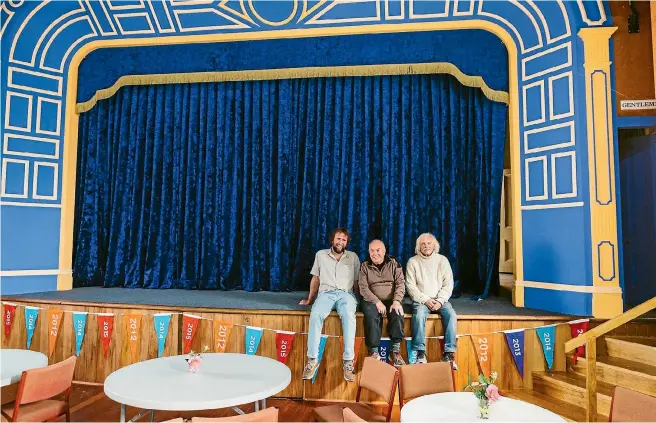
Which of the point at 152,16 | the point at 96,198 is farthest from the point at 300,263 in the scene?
the point at 152,16

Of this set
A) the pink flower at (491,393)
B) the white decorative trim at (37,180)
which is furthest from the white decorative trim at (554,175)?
the white decorative trim at (37,180)

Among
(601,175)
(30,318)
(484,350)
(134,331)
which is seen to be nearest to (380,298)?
(484,350)

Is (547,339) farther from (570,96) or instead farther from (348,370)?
(570,96)

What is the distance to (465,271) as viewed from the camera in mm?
5316

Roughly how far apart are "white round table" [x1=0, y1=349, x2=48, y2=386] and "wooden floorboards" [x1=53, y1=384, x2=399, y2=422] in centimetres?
76

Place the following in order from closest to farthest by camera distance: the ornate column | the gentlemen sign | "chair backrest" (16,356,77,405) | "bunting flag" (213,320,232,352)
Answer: "chair backrest" (16,356,77,405) → "bunting flag" (213,320,232,352) → the ornate column → the gentlemen sign

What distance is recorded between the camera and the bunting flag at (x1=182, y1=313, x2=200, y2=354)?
4102 mm

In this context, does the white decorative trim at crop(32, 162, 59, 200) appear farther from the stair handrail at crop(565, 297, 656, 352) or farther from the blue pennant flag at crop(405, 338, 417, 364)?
the stair handrail at crop(565, 297, 656, 352)

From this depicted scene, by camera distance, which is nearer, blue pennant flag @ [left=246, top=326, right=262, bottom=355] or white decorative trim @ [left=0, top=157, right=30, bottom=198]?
blue pennant flag @ [left=246, top=326, right=262, bottom=355]

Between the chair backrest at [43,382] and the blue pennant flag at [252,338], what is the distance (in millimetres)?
1507

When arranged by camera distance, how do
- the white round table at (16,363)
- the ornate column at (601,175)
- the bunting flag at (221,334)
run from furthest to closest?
the ornate column at (601,175) < the bunting flag at (221,334) < the white round table at (16,363)

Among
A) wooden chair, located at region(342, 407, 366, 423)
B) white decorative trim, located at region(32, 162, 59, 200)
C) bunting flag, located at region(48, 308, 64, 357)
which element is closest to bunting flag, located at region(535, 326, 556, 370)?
wooden chair, located at region(342, 407, 366, 423)

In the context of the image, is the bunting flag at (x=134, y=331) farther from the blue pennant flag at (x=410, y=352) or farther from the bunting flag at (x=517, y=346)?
the bunting flag at (x=517, y=346)

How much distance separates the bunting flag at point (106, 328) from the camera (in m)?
4.20
